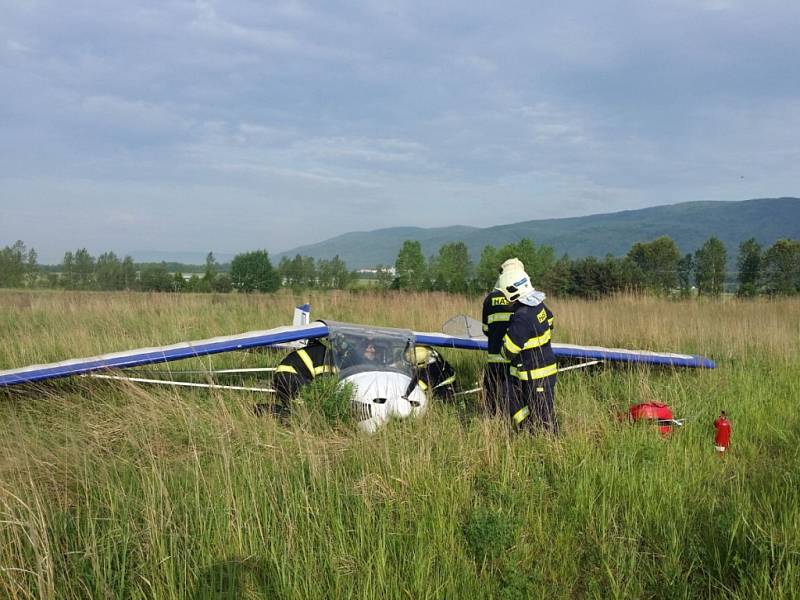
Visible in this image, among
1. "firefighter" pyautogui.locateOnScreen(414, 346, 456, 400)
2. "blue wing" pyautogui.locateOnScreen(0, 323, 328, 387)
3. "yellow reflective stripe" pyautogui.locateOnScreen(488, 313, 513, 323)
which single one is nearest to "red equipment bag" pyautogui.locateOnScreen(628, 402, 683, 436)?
"yellow reflective stripe" pyautogui.locateOnScreen(488, 313, 513, 323)

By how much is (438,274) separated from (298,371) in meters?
24.1

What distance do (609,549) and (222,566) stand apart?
232 centimetres

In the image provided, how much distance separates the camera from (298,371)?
696 centimetres

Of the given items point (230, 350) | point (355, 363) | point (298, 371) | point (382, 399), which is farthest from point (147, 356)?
point (382, 399)

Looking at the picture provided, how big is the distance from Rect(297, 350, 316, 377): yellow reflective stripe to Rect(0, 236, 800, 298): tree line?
15.4 m

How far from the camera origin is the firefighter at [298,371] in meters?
6.74

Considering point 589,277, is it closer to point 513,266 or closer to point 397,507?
point 513,266

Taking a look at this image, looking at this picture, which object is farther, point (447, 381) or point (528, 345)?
point (447, 381)

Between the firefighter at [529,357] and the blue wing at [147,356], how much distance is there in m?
2.43

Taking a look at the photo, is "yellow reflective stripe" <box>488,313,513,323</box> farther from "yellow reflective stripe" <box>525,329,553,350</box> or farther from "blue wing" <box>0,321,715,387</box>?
"blue wing" <box>0,321,715,387</box>

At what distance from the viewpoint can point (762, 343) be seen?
35.0ft

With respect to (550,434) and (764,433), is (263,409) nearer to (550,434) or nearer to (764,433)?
(550,434)

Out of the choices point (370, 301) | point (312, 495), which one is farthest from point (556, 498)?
point (370, 301)

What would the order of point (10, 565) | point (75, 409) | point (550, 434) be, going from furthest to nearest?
point (75, 409) → point (550, 434) → point (10, 565)
